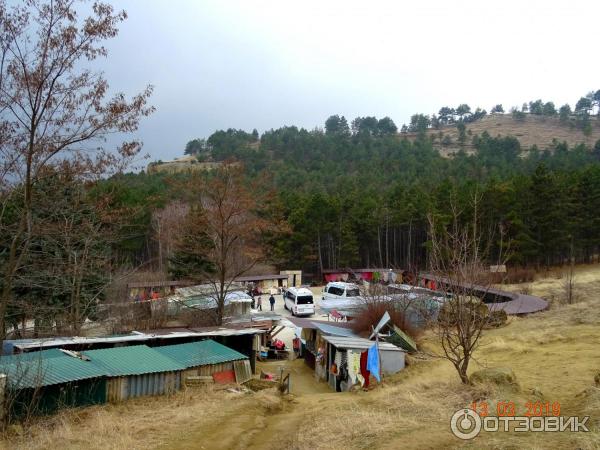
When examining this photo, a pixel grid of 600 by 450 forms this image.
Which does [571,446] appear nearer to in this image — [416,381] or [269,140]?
[416,381]

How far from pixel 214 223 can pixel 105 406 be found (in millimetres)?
10996

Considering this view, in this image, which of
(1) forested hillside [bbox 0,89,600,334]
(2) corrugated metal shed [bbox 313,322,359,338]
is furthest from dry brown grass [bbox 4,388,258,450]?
(1) forested hillside [bbox 0,89,600,334]

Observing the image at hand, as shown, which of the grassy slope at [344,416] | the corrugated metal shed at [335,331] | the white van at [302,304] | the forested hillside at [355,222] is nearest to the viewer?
the grassy slope at [344,416]

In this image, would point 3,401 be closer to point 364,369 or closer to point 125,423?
point 125,423

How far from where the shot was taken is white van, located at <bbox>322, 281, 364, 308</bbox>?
29344mm

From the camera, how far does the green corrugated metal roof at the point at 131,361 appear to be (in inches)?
491

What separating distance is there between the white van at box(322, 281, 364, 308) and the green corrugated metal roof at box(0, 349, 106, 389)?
17917 mm

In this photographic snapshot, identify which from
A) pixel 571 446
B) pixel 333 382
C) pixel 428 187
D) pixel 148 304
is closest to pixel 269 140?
pixel 428 187

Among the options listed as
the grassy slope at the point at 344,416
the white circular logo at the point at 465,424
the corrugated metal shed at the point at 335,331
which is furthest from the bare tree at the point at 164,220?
the white circular logo at the point at 465,424

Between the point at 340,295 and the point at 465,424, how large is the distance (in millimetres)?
24600

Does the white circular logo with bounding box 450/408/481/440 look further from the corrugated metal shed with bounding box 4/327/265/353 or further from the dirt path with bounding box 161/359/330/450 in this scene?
the corrugated metal shed with bounding box 4/327/265/353

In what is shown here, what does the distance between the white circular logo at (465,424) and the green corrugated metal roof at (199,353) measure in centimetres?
767

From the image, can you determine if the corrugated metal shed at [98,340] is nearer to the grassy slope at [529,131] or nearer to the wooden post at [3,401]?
the wooden post at [3,401]

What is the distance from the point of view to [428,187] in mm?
62219
